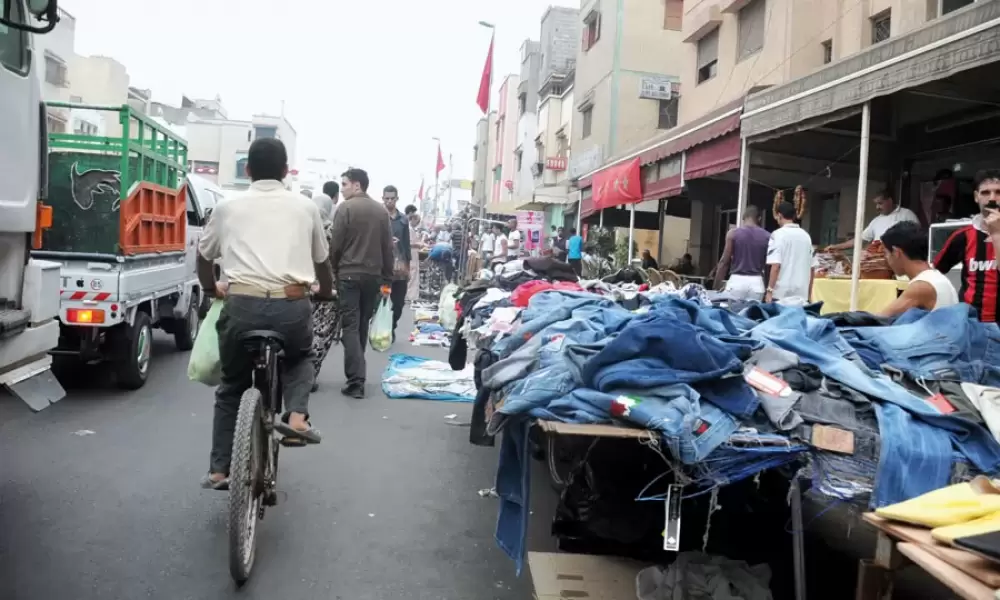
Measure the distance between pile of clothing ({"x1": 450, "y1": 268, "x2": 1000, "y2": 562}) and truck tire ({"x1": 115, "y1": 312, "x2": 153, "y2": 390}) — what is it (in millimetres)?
4917

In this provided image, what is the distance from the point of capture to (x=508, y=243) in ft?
74.8

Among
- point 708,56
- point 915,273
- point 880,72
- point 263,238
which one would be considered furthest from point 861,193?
point 708,56

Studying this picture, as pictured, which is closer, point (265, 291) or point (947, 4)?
point (265, 291)

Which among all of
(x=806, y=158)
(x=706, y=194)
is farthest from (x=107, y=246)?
(x=706, y=194)

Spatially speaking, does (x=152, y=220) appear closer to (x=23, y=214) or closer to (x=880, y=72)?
(x=23, y=214)

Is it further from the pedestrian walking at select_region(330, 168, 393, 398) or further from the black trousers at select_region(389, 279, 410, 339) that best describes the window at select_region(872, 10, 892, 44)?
the pedestrian walking at select_region(330, 168, 393, 398)

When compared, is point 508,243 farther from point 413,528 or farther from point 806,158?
point 413,528

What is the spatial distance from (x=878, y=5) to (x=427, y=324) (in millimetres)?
8622

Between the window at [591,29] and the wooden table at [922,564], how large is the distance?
2703 centimetres

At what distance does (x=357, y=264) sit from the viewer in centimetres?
781

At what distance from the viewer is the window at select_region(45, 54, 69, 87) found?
3983 cm

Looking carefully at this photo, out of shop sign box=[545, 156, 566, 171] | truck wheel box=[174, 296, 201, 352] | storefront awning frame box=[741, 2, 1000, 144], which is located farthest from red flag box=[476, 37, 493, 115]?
storefront awning frame box=[741, 2, 1000, 144]

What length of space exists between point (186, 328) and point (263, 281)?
6513mm

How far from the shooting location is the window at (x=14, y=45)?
12.9 feet
